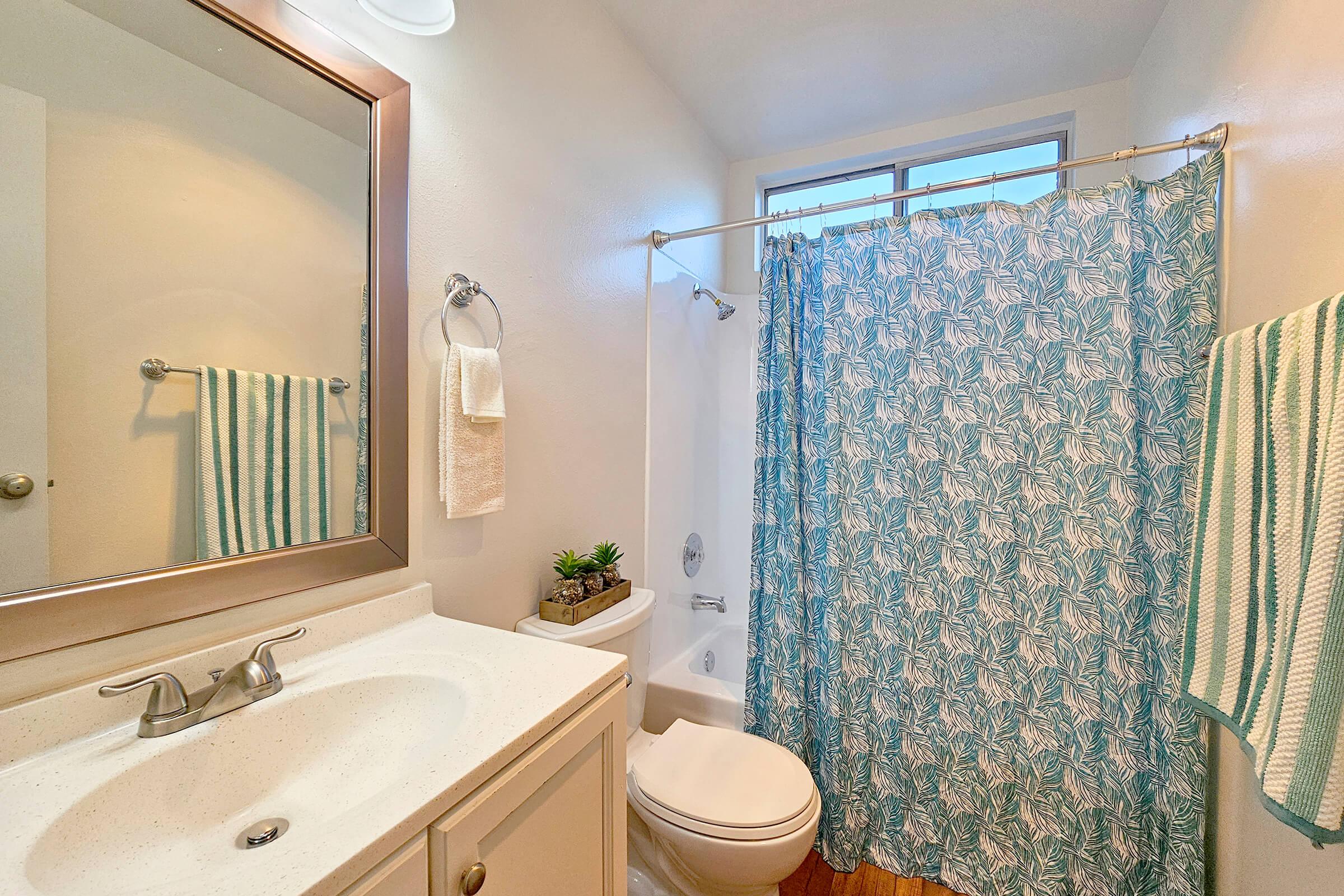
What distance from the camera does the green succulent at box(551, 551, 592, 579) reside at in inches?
59.4

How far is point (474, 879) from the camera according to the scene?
661mm

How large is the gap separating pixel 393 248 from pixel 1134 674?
203 centimetres

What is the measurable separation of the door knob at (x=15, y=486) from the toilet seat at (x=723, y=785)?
1.08 meters

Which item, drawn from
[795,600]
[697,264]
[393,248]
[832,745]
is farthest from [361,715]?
[697,264]

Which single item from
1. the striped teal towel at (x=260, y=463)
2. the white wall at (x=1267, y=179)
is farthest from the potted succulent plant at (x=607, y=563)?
the white wall at (x=1267, y=179)

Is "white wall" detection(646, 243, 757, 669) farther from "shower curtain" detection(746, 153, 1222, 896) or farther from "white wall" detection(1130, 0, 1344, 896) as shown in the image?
"white wall" detection(1130, 0, 1344, 896)

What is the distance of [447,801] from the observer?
24.8 inches

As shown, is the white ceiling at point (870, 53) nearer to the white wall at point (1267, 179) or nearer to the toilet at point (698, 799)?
the white wall at point (1267, 179)

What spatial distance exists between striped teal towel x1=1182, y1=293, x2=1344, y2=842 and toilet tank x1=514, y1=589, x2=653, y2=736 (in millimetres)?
1129

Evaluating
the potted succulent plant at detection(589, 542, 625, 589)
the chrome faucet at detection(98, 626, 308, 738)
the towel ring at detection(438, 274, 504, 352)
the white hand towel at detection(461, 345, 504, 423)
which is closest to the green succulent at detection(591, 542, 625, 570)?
the potted succulent plant at detection(589, 542, 625, 589)

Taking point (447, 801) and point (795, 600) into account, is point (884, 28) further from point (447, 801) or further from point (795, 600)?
point (447, 801)

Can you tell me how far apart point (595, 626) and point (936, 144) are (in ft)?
7.97

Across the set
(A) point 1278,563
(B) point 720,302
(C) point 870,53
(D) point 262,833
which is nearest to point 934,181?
(C) point 870,53

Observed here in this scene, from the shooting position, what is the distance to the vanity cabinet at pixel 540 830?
0.62 metres
